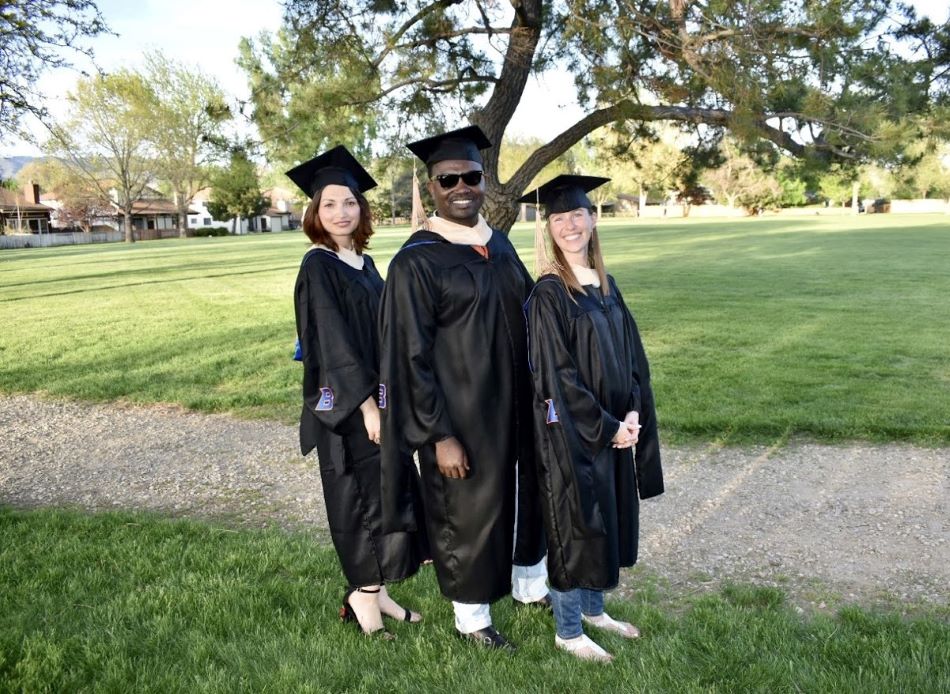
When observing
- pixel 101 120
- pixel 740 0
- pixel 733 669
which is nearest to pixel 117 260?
pixel 101 120

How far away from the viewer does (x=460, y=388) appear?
9.86ft

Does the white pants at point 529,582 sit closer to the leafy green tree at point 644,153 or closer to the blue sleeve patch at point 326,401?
the blue sleeve patch at point 326,401

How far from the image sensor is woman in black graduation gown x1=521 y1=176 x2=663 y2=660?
9.66 feet

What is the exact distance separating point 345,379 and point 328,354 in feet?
0.42

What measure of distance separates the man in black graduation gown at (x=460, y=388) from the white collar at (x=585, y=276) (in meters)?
0.22

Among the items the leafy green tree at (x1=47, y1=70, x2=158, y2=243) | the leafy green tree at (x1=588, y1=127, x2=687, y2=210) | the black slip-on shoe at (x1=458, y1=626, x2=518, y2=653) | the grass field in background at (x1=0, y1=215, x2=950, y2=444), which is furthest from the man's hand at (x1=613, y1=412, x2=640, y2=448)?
the leafy green tree at (x1=47, y1=70, x2=158, y2=243)

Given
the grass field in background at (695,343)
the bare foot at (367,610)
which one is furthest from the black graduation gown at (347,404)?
the grass field in background at (695,343)

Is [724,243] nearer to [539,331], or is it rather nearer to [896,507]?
[896,507]

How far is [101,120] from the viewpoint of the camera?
49.8m

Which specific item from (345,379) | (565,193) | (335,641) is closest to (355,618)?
(335,641)

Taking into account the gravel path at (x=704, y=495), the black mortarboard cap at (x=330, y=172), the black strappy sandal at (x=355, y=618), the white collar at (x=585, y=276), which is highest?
the black mortarboard cap at (x=330, y=172)

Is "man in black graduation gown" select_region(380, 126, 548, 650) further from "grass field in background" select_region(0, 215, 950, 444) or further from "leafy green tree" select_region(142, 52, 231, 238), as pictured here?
"leafy green tree" select_region(142, 52, 231, 238)

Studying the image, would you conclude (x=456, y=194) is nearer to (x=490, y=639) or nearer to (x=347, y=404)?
(x=347, y=404)

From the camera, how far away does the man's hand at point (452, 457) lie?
2.95 m
